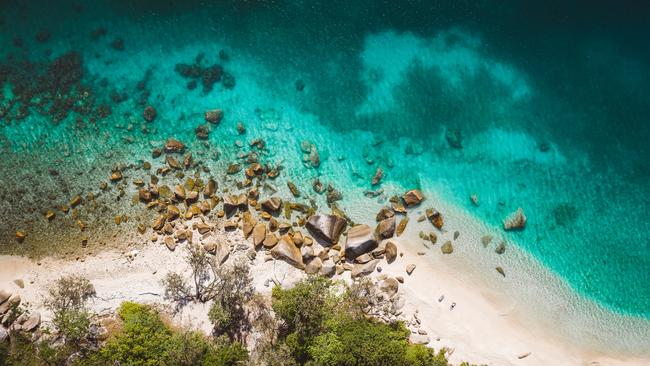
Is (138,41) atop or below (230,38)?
below

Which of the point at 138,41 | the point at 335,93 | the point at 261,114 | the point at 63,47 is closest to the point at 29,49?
the point at 63,47

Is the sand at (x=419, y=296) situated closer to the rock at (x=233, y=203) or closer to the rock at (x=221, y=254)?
the rock at (x=221, y=254)

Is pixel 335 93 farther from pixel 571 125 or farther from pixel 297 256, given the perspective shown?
pixel 571 125

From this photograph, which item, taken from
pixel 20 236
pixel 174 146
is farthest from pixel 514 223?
pixel 20 236

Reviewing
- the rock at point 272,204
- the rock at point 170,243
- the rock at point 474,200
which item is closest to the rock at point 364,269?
the rock at point 272,204

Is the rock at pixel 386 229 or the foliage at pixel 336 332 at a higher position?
the rock at pixel 386 229

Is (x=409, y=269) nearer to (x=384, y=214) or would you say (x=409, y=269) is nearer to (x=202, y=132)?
(x=384, y=214)

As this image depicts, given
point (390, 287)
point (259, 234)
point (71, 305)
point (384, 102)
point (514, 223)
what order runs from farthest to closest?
point (384, 102)
point (514, 223)
point (259, 234)
point (390, 287)
point (71, 305)
